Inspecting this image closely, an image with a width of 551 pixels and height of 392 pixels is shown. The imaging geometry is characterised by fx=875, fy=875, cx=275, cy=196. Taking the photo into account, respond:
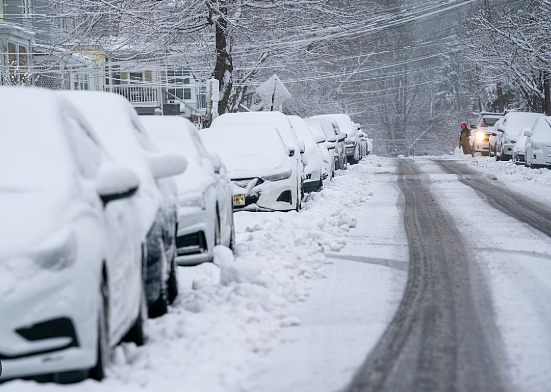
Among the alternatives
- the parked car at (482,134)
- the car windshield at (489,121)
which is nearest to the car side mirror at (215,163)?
the parked car at (482,134)

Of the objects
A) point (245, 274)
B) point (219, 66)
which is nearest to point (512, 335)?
Result: point (245, 274)

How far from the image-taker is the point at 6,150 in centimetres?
487

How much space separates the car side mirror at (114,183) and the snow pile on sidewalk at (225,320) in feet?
2.97

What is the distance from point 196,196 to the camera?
8.47 m

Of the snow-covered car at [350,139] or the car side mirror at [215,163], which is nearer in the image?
the car side mirror at [215,163]

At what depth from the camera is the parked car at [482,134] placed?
39875mm

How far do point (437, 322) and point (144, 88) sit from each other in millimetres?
47405

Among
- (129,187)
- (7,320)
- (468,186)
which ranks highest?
(129,187)

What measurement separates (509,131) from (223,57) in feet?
41.7

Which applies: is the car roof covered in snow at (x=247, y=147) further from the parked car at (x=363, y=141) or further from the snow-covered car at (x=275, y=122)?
the parked car at (x=363, y=141)

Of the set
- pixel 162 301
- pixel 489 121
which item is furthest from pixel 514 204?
pixel 489 121

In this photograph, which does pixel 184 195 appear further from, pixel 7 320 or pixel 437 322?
pixel 7 320

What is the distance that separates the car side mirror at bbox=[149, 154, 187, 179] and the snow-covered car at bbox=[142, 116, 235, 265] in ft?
5.16

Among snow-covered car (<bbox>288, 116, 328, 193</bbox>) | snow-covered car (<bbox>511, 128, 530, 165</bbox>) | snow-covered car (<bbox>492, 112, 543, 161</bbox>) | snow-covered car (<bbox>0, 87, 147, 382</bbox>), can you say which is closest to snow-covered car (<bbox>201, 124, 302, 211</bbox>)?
snow-covered car (<bbox>288, 116, 328, 193</bbox>)
